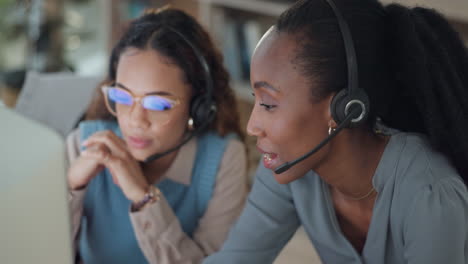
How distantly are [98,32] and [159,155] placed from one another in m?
2.87

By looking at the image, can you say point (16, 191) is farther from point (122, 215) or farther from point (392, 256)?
point (122, 215)

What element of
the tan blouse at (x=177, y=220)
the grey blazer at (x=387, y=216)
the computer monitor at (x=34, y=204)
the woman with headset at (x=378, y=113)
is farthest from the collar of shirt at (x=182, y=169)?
the computer monitor at (x=34, y=204)

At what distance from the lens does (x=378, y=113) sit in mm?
889

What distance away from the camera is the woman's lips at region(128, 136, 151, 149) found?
1162 mm

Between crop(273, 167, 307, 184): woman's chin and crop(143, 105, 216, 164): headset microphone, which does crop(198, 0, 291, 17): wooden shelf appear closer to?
crop(143, 105, 216, 164): headset microphone

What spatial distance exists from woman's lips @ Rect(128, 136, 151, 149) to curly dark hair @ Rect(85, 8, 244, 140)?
172mm

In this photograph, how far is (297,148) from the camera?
85 centimetres

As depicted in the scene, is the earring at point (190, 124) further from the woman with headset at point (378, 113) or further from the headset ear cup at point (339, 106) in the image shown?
the headset ear cup at point (339, 106)

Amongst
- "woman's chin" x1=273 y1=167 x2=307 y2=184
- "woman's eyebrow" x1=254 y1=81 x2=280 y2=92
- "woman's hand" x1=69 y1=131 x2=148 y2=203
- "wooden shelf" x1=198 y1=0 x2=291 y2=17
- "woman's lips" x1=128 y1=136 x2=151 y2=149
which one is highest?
"wooden shelf" x1=198 y1=0 x2=291 y2=17

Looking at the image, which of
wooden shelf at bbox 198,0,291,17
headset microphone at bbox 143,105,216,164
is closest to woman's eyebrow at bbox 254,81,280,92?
headset microphone at bbox 143,105,216,164

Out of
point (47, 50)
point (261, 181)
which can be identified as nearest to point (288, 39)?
point (261, 181)

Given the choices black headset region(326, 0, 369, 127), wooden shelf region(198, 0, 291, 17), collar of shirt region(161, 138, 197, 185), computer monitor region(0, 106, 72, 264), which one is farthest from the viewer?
wooden shelf region(198, 0, 291, 17)

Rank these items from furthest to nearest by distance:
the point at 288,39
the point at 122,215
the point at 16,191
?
the point at 122,215
the point at 288,39
the point at 16,191

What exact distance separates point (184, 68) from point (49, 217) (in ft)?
2.46
